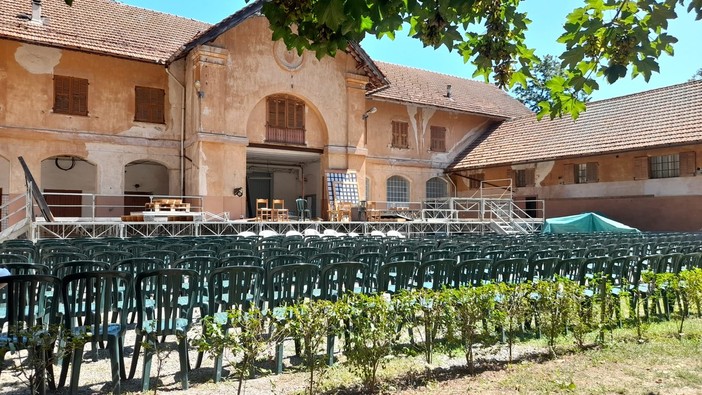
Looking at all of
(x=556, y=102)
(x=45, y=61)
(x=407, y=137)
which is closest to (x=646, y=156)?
(x=407, y=137)

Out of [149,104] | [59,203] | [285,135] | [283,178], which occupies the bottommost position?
[59,203]

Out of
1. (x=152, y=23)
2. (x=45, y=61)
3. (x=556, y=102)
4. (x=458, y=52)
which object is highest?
(x=152, y=23)

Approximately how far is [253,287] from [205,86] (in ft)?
49.0

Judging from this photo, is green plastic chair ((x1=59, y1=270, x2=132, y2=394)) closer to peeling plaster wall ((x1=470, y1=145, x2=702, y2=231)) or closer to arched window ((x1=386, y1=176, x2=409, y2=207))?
peeling plaster wall ((x1=470, y1=145, x2=702, y2=231))

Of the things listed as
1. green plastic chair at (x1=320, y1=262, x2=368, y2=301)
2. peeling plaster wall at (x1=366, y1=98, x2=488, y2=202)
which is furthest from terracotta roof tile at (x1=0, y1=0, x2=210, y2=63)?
green plastic chair at (x1=320, y1=262, x2=368, y2=301)

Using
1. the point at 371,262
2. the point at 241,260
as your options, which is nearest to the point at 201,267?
the point at 241,260

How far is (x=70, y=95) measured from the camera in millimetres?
18500

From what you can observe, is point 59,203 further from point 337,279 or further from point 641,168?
point 641,168

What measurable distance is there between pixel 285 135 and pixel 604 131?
1496 cm

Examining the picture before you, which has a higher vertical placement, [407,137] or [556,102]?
[407,137]

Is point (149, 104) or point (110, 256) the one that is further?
point (149, 104)

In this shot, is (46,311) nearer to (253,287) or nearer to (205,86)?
(253,287)

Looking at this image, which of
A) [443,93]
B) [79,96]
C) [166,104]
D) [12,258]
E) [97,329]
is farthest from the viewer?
[443,93]

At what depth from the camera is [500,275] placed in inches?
255
